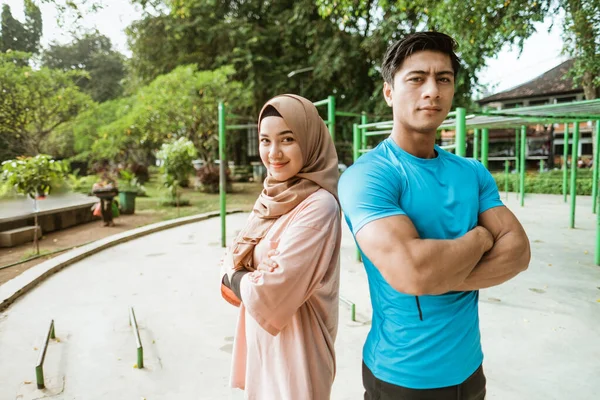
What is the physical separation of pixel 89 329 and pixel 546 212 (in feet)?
32.0

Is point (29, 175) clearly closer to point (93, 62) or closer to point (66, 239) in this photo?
point (66, 239)

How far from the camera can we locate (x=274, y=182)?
146 centimetres

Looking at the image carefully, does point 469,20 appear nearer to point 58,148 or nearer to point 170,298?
point 170,298

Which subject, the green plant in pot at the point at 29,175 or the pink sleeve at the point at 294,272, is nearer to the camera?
the pink sleeve at the point at 294,272

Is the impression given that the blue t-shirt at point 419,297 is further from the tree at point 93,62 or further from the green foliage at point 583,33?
the green foliage at point 583,33

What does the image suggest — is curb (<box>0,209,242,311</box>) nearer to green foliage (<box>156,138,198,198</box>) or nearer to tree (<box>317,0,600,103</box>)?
green foliage (<box>156,138,198,198</box>)

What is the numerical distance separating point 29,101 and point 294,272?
279 inches

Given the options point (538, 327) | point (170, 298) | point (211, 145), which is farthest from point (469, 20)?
point (211, 145)

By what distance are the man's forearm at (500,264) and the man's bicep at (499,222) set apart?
18mm

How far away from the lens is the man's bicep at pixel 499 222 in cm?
127

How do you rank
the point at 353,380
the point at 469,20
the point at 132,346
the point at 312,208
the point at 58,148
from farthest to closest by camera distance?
the point at 58,148 < the point at 469,20 < the point at 132,346 < the point at 353,380 < the point at 312,208

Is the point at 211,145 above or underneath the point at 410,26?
underneath

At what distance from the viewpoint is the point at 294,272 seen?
4.22 feet

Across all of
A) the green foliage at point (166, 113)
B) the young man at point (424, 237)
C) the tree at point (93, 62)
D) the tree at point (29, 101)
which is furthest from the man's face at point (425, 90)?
the green foliage at point (166, 113)
